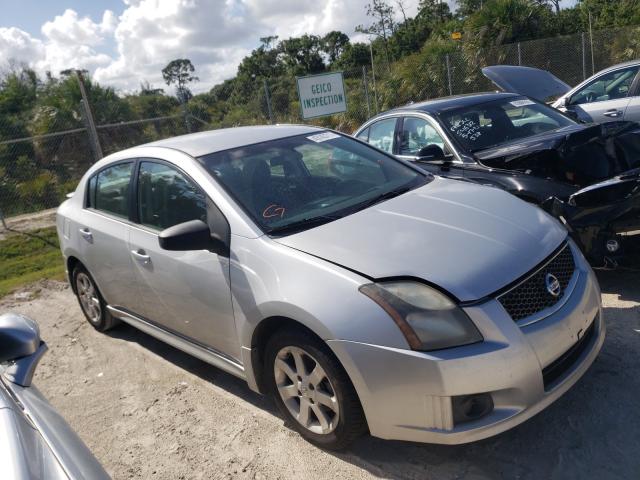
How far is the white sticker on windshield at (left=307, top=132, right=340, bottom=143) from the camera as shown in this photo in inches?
160

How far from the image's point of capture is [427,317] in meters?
2.46

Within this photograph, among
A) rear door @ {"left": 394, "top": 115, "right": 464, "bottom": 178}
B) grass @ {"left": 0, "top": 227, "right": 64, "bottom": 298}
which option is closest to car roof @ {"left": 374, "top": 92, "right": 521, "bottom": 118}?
rear door @ {"left": 394, "top": 115, "right": 464, "bottom": 178}

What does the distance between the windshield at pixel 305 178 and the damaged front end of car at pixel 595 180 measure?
1.16m

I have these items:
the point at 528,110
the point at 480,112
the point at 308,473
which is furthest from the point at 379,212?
the point at 528,110

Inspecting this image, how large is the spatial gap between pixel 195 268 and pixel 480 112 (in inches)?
138

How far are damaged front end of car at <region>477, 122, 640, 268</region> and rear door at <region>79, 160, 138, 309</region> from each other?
3.03 m

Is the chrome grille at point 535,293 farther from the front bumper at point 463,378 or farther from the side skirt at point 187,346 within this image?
the side skirt at point 187,346

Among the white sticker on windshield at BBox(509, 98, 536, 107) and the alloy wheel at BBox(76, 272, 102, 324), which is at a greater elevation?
the white sticker on windshield at BBox(509, 98, 536, 107)

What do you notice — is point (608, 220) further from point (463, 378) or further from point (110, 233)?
point (110, 233)

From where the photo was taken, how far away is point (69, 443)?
190 centimetres

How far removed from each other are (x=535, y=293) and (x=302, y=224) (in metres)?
1.27

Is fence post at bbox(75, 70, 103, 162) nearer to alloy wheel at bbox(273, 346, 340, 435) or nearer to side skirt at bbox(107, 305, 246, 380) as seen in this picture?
side skirt at bbox(107, 305, 246, 380)

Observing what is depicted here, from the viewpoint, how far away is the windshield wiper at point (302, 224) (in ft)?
10.2

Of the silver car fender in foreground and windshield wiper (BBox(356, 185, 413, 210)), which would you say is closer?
the silver car fender in foreground
